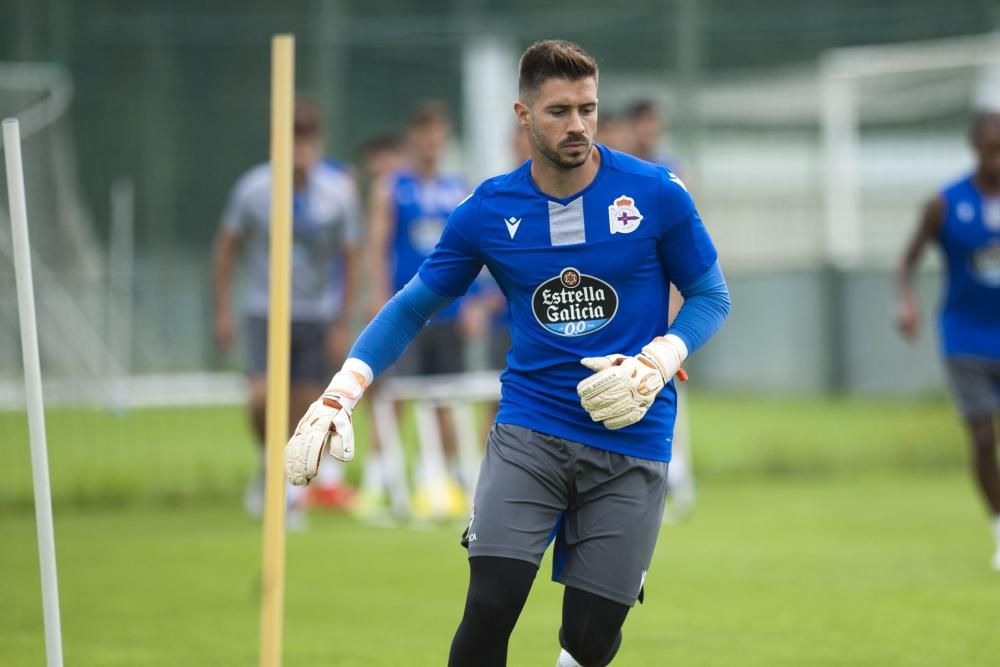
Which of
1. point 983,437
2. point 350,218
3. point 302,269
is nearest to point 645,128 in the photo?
point 350,218

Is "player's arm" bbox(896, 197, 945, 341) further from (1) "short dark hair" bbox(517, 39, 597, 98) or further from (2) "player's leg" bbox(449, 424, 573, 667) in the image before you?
(2) "player's leg" bbox(449, 424, 573, 667)

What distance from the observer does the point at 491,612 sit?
17.0 ft

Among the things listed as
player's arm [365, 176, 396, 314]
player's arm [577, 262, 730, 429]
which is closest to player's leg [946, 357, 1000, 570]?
player's arm [365, 176, 396, 314]

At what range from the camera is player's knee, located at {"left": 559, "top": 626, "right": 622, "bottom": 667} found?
5477mm

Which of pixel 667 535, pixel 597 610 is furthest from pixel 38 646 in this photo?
pixel 667 535

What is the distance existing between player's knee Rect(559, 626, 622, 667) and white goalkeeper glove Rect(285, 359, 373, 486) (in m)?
0.98

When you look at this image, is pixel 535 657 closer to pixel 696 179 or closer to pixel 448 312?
pixel 448 312

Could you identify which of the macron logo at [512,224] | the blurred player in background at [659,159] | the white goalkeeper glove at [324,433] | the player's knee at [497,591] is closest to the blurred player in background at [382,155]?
the blurred player in background at [659,159]

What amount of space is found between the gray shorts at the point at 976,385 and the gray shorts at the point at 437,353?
4154 millimetres

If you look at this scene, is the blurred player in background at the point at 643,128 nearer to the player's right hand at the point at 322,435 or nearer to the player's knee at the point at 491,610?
the player's right hand at the point at 322,435

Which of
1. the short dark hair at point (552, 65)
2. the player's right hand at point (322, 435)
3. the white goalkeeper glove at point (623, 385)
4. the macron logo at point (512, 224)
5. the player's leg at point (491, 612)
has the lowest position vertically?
the player's leg at point (491, 612)

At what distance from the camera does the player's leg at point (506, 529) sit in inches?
204

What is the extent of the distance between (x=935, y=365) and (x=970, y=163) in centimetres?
244

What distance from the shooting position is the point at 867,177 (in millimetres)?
18125
